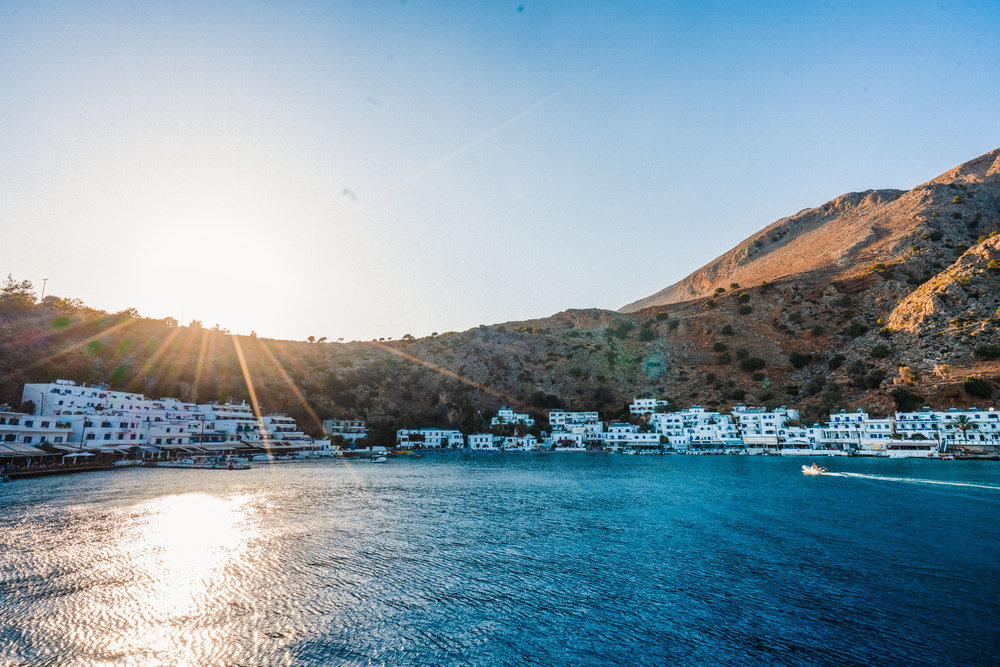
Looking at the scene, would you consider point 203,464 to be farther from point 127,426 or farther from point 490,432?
point 490,432

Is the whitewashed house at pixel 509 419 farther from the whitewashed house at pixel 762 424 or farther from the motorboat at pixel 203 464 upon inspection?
the motorboat at pixel 203 464

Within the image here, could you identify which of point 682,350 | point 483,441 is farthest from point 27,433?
point 682,350

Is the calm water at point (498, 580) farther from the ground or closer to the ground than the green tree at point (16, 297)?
closer to the ground

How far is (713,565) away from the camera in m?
22.6

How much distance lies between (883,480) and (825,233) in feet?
548

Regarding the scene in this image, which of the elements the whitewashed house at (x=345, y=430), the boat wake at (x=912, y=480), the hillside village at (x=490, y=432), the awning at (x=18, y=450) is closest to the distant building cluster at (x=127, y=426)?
the awning at (x=18, y=450)

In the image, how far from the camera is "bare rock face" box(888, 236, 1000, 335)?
8817 cm

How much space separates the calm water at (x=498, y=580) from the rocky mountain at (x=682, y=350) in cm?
6006

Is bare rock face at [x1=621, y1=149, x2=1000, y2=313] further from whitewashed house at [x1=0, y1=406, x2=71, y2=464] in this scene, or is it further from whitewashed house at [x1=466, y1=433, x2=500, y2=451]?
whitewashed house at [x1=0, y1=406, x2=71, y2=464]

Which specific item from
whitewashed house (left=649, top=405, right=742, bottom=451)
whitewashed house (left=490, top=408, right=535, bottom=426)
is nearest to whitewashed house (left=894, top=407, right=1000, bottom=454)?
whitewashed house (left=649, top=405, right=742, bottom=451)

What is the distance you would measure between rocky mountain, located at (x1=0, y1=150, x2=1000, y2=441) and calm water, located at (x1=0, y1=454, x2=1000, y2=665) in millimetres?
60056

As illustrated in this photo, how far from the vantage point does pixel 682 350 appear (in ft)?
461

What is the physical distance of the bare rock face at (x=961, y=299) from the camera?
88.2m

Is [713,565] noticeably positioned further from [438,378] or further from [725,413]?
[438,378]
